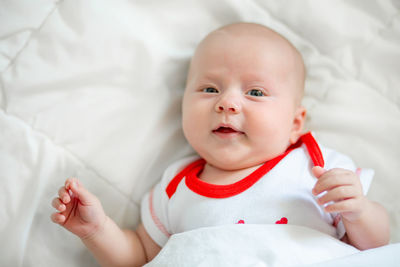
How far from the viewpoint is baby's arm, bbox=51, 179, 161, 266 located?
1085 millimetres

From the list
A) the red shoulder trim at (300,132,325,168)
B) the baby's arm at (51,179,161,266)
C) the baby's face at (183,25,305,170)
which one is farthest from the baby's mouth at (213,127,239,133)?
the baby's arm at (51,179,161,266)

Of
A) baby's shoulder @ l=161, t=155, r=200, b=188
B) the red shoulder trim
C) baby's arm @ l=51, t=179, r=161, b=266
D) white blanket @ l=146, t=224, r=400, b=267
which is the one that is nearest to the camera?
white blanket @ l=146, t=224, r=400, b=267

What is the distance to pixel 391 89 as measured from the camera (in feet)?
4.52

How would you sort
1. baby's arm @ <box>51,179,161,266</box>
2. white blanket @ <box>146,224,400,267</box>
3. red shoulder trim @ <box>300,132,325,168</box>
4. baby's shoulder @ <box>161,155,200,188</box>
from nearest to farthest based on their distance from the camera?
white blanket @ <box>146,224,400,267</box> < baby's arm @ <box>51,179,161,266</box> < red shoulder trim @ <box>300,132,325,168</box> < baby's shoulder @ <box>161,155,200,188</box>

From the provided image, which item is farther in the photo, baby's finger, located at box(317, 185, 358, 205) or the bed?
the bed

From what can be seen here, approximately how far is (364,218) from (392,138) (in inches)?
15.5

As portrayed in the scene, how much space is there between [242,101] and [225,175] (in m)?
0.22

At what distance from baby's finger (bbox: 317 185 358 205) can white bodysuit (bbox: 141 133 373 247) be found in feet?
0.38

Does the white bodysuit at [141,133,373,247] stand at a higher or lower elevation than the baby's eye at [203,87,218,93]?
lower

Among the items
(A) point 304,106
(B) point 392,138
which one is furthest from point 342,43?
(B) point 392,138

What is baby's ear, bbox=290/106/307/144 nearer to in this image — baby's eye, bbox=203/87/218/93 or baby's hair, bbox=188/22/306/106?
baby's hair, bbox=188/22/306/106

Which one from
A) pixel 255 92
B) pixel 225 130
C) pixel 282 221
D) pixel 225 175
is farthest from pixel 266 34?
pixel 282 221

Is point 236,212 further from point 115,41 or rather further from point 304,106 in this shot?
point 115,41

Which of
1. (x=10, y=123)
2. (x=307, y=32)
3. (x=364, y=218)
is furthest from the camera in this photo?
(x=307, y=32)
